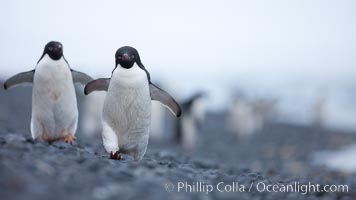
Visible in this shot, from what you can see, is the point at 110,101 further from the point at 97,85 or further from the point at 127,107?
the point at 97,85

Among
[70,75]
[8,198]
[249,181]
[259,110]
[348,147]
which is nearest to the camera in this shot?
[8,198]

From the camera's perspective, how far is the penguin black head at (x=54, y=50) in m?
5.18

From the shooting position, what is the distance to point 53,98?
5211mm

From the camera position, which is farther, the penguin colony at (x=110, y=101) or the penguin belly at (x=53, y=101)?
the penguin belly at (x=53, y=101)

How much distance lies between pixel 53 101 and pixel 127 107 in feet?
2.24

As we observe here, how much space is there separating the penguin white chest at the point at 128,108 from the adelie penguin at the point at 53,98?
1.33 feet

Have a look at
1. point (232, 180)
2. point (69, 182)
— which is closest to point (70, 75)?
point (232, 180)

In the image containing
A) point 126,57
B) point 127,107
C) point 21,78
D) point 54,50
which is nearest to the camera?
point 126,57

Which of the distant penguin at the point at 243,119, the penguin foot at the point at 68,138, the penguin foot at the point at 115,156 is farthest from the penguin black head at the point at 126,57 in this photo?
the distant penguin at the point at 243,119

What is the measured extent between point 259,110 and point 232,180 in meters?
16.0

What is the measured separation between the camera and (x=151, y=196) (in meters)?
3.46

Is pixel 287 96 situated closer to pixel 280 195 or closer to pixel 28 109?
pixel 28 109

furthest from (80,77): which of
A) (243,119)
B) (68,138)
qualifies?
(243,119)

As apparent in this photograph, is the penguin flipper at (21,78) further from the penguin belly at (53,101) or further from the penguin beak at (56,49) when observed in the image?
the penguin beak at (56,49)
